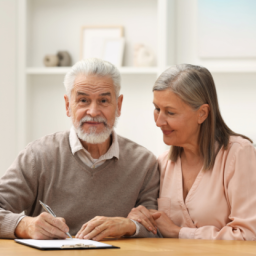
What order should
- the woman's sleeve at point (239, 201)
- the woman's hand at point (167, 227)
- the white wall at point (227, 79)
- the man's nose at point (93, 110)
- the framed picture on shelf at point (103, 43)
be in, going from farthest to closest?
the framed picture on shelf at point (103, 43) < the white wall at point (227, 79) < the man's nose at point (93, 110) < the woman's hand at point (167, 227) < the woman's sleeve at point (239, 201)

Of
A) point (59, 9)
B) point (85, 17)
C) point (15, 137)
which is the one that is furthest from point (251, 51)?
point (15, 137)

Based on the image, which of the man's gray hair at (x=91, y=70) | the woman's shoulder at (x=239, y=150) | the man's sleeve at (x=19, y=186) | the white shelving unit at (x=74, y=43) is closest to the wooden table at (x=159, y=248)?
the man's sleeve at (x=19, y=186)

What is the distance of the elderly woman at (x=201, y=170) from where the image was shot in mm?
1870

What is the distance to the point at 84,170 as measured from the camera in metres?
2.06

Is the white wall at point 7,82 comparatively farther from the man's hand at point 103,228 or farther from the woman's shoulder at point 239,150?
the woman's shoulder at point 239,150

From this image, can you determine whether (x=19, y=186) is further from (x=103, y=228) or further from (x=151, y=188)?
(x=151, y=188)

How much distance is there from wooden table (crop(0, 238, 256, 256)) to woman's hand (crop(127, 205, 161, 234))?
0.32 ft

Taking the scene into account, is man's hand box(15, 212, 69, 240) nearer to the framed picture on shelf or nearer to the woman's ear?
the woman's ear

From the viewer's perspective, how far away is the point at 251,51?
3.30 metres

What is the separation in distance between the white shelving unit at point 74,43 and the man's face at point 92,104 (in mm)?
1254

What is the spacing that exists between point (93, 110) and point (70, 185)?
380mm

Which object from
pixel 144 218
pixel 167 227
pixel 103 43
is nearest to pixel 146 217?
pixel 144 218

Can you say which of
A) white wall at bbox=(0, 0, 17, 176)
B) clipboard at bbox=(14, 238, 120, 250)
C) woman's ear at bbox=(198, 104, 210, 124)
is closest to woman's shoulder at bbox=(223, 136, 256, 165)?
woman's ear at bbox=(198, 104, 210, 124)

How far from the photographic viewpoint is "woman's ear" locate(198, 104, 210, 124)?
198cm
